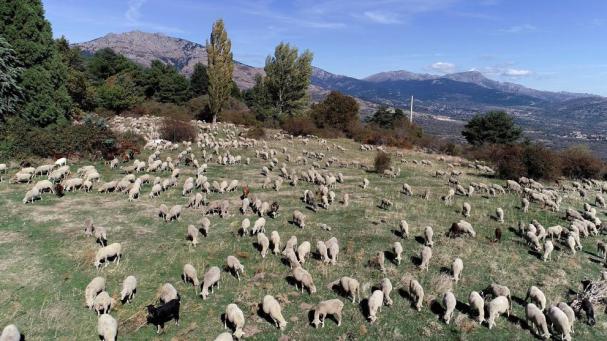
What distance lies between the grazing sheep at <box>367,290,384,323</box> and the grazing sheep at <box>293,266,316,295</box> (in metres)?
1.88

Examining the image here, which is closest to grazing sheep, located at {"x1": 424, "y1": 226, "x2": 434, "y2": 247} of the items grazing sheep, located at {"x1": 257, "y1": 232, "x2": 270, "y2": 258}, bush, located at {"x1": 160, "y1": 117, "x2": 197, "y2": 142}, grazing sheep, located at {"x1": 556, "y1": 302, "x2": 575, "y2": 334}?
grazing sheep, located at {"x1": 556, "y1": 302, "x2": 575, "y2": 334}

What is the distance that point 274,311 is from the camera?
10.9 metres

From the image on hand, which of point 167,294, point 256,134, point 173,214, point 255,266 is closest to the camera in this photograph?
point 167,294

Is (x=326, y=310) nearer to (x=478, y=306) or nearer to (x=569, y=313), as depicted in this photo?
(x=478, y=306)

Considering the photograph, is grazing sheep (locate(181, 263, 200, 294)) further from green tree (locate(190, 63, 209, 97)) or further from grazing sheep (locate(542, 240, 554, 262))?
green tree (locate(190, 63, 209, 97))

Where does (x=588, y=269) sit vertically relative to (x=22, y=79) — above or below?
below

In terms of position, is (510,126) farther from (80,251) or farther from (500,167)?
(80,251)

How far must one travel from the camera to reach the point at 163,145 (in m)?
37.0

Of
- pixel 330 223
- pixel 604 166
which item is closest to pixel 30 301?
pixel 330 223

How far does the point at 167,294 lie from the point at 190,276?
47.9 inches

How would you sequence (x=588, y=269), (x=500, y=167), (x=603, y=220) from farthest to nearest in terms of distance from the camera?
1. (x=500, y=167)
2. (x=603, y=220)
3. (x=588, y=269)

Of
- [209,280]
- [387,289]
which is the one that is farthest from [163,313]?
[387,289]

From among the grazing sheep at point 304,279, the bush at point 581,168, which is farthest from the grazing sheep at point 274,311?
the bush at point 581,168

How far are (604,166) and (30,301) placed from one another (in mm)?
52011
